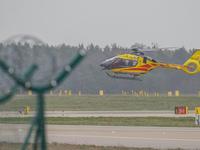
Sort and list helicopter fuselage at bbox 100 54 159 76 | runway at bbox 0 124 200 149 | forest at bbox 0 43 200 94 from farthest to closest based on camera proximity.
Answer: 1. helicopter fuselage at bbox 100 54 159 76
2. runway at bbox 0 124 200 149
3. forest at bbox 0 43 200 94

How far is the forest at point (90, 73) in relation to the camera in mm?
6074

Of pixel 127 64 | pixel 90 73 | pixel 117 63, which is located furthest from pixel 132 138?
pixel 90 73

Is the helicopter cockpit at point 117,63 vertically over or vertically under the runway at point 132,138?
over

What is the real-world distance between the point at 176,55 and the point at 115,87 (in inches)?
707

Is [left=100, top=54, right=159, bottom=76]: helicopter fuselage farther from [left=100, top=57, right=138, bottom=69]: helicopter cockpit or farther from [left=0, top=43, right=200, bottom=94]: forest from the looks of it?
[left=0, top=43, right=200, bottom=94]: forest

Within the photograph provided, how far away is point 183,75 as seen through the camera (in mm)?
91688

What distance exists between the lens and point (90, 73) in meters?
108

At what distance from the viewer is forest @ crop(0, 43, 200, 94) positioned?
607cm

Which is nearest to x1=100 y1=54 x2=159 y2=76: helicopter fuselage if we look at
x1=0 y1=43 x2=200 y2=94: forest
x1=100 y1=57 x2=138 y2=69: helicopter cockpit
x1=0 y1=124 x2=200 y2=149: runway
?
x1=100 y1=57 x2=138 y2=69: helicopter cockpit

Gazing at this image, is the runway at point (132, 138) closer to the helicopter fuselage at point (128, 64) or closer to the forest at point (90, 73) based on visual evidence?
the forest at point (90, 73)

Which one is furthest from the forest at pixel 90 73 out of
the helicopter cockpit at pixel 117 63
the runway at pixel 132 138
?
the runway at pixel 132 138

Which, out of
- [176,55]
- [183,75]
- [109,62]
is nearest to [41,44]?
[109,62]

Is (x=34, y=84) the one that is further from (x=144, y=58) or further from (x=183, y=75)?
(x=183, y=75)

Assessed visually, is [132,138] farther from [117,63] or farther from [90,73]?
[90,73]
